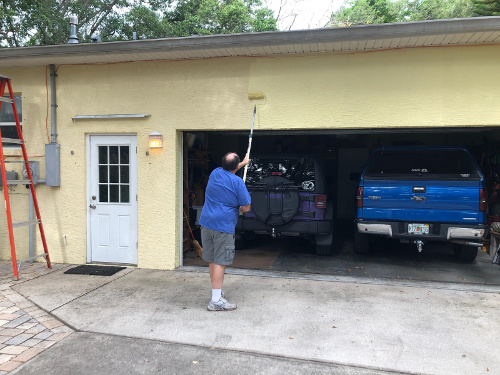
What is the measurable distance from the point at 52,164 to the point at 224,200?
11.8 ft

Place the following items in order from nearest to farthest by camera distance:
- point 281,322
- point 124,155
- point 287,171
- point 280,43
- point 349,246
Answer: point 281,322
point 280,43
point 124,155
point 287,171
point 349,246

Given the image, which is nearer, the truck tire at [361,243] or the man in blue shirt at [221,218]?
the man in blue shirt at [221,218]

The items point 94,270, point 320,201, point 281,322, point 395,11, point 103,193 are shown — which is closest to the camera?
point 281,322

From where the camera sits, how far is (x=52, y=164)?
20.3 ft

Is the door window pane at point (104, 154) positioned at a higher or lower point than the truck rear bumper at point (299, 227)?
higher

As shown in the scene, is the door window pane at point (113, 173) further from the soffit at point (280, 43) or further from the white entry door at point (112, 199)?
the soffit at point (280, 43)

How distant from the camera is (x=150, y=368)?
3162 millimetres

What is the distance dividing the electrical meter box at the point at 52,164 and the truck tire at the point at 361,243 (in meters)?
5.37

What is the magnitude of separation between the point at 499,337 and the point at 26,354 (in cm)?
446

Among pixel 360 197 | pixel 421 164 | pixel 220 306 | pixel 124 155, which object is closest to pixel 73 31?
pixel 124 155

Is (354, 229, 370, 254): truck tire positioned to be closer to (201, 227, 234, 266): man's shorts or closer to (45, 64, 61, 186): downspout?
(201, 227, 234, 266): man's shorts

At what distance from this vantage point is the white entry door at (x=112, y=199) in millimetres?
6125

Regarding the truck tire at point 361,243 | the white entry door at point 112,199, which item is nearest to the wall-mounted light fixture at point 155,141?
the white entry door at point 112,199

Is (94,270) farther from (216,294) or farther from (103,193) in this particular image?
(216,294)
